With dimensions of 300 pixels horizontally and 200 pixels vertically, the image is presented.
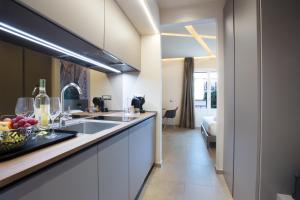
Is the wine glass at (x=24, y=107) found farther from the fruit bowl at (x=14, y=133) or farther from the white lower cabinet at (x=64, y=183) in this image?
the white lower cabinet at (x=64, y=183)

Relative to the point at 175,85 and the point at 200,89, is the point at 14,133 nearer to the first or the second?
the point at 175,85

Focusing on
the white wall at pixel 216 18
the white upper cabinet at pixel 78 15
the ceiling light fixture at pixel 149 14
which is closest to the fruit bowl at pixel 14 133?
the white upper cabinet at pixel 78 15

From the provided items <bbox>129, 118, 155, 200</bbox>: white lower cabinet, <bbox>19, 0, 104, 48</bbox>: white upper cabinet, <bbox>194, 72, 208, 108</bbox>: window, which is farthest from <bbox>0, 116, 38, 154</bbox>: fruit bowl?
<bbox>194, 72, 208, 108</bbox>: window

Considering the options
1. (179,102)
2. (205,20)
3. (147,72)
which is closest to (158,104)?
(147,72)

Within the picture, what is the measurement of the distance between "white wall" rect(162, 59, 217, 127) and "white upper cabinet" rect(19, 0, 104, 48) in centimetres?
542

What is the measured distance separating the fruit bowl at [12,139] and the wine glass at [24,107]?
0.50m

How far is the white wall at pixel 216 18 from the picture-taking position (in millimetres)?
2496

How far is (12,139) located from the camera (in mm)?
719

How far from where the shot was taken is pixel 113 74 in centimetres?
295

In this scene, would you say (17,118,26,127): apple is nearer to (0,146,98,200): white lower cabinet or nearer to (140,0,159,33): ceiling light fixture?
(0,146,98,200): white lower cabinet

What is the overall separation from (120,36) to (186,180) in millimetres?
2137

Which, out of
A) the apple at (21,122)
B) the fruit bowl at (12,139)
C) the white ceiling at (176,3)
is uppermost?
the white ceiling at (176,3)

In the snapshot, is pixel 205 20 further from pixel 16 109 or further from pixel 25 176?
pixel 25 176

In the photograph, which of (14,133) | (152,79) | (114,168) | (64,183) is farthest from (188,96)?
(14,133)
